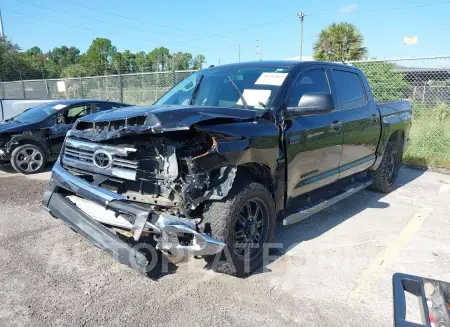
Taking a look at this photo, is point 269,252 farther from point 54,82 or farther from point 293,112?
point 54,82

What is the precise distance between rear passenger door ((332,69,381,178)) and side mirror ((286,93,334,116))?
0.93 meters

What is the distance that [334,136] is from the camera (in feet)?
14.2

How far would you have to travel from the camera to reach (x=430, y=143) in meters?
9.16

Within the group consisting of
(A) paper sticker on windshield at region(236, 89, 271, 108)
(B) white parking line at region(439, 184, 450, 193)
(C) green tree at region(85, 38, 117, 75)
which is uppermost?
(C) green tree at region(85, 38, 117, 75)

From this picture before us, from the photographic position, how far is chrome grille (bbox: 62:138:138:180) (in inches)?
120

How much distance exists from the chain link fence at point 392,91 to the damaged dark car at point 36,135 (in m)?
4.58

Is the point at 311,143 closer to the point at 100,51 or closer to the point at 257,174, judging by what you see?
the point at 257,174

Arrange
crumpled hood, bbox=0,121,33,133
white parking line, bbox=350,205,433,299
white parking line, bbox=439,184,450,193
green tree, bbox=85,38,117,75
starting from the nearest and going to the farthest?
1. white parking line, bbox=350,205,433,299
2. white parking line, bbox=439,184,450,193
3. crumpled hood, bbox=0,121,33,133
4. green tree, bbox=85,38,117,75

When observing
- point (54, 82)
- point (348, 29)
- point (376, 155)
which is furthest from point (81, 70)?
point (376, 155)

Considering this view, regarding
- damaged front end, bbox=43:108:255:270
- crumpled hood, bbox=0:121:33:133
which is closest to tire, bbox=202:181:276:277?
damaged front end, bbox=43:108:255:270

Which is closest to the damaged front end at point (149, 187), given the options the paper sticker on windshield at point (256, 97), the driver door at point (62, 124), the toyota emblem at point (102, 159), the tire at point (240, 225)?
the toyota emblem at point (102, 159)

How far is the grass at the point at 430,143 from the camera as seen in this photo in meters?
8.48

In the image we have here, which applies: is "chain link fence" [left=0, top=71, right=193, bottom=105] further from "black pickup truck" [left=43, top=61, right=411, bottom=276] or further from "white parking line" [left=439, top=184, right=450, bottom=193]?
"black pickup truck" [left=43, top=61, right=411, bottom=276]

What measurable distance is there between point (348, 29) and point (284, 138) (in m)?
21.9
